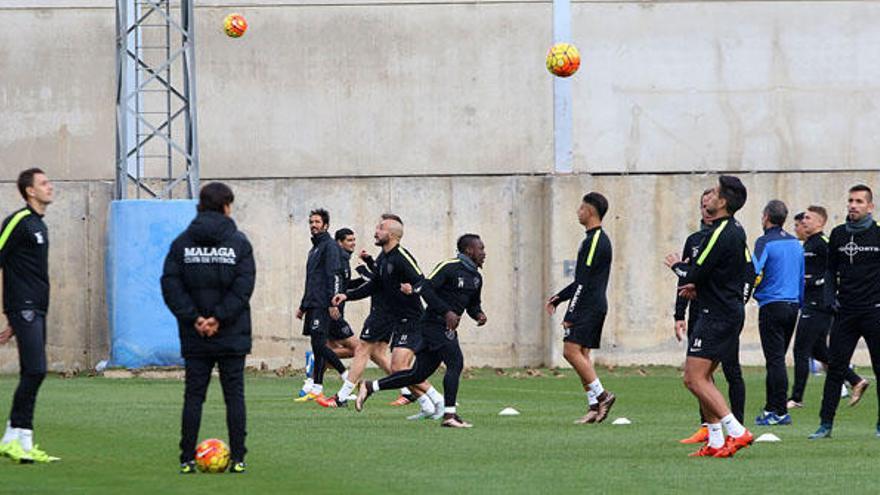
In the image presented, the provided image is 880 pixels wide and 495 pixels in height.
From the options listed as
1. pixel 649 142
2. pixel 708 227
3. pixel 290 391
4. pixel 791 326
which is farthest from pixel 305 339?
pixel 708 227

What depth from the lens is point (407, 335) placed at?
19.8 m

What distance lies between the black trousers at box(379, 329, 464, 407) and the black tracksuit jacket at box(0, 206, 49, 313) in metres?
4.94

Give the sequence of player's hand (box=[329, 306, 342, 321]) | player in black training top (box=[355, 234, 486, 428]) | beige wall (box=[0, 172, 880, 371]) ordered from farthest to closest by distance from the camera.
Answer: beige wall (box=[0, 172, 880, 371]) → player's hand (box=[329, 306, 342, 321]) → player in black training top (box=[355, 234, 486, 428])

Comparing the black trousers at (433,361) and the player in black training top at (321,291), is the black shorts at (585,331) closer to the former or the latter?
the black trousers at (433,361)

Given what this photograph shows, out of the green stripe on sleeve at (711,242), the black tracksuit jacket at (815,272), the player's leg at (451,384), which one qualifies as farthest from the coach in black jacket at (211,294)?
the black tracksuit jacket at (815,272)

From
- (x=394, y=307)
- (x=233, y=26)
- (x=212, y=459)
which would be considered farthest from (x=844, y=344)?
(x=233, y=26)

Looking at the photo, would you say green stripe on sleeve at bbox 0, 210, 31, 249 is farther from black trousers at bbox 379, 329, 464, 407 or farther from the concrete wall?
the concrete wall

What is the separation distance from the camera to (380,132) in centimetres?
3538

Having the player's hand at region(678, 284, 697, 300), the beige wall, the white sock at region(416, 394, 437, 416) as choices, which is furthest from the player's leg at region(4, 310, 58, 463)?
the beige wall

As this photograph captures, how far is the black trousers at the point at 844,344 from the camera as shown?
16.0m

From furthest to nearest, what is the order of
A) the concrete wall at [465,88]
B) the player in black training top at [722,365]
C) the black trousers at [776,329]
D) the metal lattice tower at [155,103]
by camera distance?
the concrete wall at [465,88]
the metal lattice tower at [155,103]
the black trousers at [776,329]
the player in black training top at [722,365]

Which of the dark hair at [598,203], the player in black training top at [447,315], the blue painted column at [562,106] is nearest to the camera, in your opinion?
the player in black training top at [447,315]

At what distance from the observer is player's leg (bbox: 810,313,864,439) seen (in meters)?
16.1

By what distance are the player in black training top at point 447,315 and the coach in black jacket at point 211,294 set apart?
5025 millimetres
